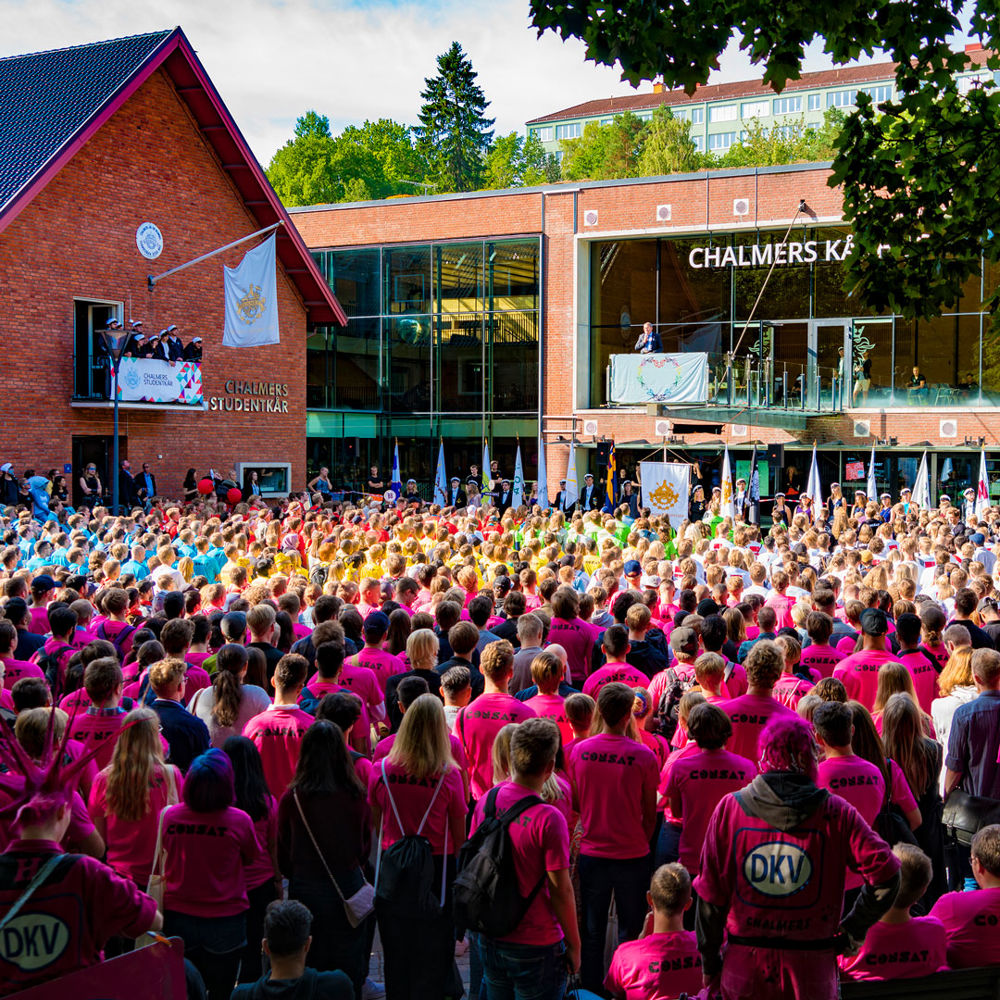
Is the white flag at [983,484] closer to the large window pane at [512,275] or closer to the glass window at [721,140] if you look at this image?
the large window pane at [512,275]

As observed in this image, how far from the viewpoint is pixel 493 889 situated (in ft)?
13.6

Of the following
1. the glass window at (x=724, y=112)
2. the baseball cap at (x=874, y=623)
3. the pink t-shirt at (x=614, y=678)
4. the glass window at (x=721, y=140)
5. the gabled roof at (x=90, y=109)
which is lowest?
the pink t-shirt at (x=614, y=678)

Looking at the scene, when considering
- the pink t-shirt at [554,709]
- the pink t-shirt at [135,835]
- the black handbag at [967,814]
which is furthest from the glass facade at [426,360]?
the pink t-shirt at [135,835]

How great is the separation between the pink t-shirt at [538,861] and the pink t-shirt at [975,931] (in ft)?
5.20

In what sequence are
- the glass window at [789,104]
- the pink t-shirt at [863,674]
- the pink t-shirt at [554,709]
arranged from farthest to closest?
the glass window at [789,104] → the pink t-shirt at [863,674] → the pink t-shirt at [554,709]

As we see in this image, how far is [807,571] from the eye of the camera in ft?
30.9

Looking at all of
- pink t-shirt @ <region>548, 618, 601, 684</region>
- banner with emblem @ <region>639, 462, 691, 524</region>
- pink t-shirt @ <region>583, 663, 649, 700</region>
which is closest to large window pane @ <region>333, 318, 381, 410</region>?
banner with emblem @ <region>639, 462, 691, 524</region>

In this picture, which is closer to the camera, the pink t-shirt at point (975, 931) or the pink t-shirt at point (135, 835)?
the pink t-shirt at point (975, 931)

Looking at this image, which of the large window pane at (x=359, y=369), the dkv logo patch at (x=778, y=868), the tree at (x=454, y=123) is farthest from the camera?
the tree at (x=454, y=123)

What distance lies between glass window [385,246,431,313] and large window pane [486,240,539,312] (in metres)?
2.15

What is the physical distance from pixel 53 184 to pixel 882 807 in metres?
22.1

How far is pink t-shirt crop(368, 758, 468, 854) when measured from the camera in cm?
484

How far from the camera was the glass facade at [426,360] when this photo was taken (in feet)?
107

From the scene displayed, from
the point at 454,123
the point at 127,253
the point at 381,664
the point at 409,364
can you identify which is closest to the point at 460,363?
the point at 409,364
